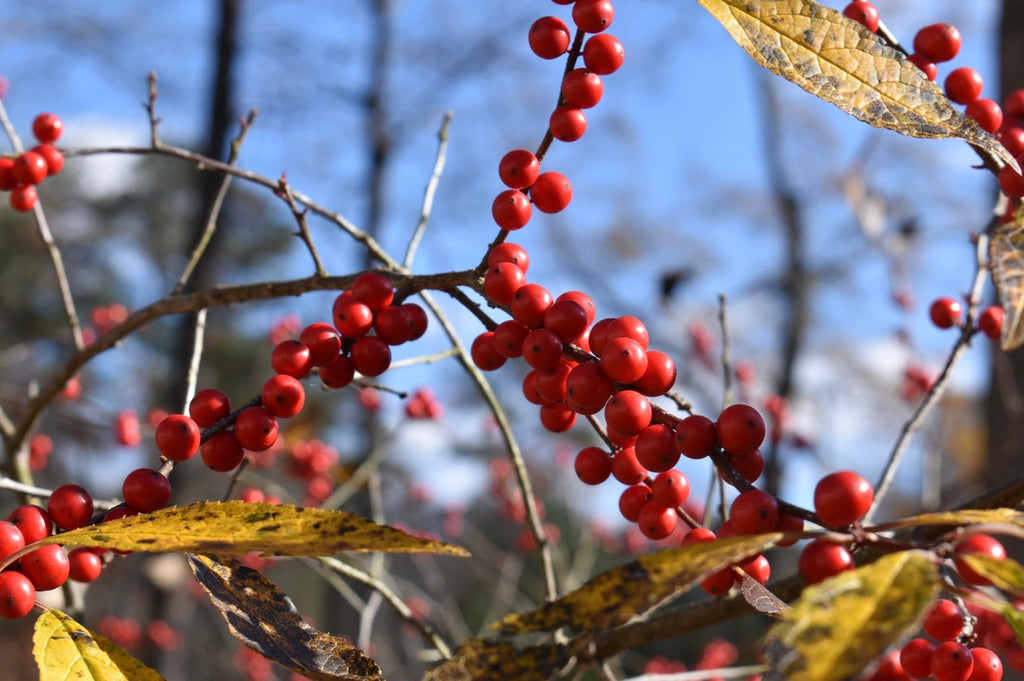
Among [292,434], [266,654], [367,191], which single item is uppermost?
[367,191]

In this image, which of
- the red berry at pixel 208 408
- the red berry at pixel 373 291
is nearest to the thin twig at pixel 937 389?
the red berry at pixel 373 291

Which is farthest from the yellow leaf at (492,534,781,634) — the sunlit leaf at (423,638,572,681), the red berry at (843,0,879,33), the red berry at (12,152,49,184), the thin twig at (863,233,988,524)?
the red berry at (12,152,49,184)

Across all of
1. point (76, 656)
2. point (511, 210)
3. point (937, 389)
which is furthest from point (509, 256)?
point (937, 389)

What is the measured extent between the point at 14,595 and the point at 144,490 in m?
0.12

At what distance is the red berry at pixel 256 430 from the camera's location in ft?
2.15

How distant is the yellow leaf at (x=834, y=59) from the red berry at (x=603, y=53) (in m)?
0.13

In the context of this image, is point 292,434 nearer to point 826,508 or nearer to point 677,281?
point 677,281

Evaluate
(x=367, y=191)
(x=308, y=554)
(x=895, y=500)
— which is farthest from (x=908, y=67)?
(x=895, y=500)

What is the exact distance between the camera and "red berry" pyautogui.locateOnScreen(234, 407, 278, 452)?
655 millimetres

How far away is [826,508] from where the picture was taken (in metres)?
0.49

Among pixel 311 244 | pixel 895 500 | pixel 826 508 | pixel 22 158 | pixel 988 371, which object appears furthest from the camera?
pixel 895 500

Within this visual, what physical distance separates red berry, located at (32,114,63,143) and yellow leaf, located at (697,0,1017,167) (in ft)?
3.57

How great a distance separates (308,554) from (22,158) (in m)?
0.93

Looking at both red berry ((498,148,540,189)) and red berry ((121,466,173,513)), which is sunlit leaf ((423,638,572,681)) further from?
red berry ((498,148,540,189))
